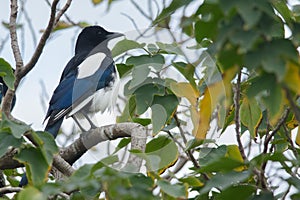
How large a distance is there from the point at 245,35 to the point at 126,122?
53.3 inches

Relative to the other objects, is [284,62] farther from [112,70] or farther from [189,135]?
[112,70]

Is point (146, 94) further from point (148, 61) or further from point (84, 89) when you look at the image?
point (84, 89)

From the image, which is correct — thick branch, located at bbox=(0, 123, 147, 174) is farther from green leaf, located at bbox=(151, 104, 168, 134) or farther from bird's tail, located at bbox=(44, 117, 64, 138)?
bird's tail, located at bbox=(44, 117, 64, 138)

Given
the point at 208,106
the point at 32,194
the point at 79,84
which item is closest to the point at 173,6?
the point at 208,106

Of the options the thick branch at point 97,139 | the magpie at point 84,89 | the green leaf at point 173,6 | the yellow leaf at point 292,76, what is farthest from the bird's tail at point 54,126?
the yellow leaf at point 292,76

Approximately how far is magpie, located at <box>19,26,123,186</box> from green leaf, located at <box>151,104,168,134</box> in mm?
1778

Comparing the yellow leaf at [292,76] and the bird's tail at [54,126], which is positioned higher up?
the yellow leaf at [292,76]

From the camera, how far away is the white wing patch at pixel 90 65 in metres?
4.00

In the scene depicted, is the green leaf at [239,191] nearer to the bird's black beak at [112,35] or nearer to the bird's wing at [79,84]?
the bird's wing at [79,84]

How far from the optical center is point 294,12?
2080 mm

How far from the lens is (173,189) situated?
1433mm

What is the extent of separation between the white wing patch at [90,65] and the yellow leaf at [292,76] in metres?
2.94

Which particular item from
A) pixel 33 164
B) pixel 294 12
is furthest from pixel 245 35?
pixel 294 12

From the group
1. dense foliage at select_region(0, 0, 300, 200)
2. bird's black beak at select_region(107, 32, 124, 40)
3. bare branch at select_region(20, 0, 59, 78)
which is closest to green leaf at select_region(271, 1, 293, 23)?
dense foliage at select_region(0, 0, 300, 200)
